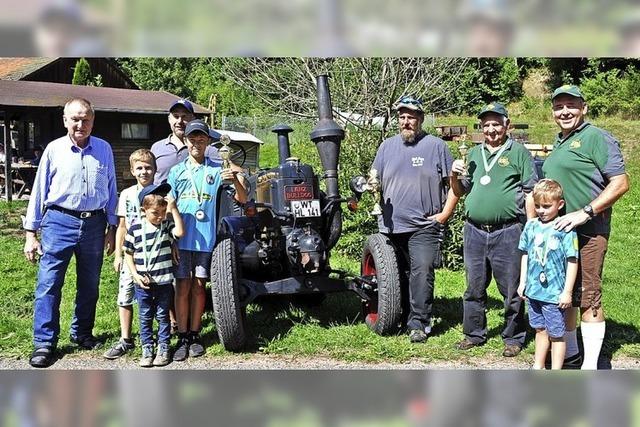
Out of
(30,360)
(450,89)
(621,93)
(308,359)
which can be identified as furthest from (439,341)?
(621,93)

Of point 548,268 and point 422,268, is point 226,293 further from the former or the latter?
point 548,268

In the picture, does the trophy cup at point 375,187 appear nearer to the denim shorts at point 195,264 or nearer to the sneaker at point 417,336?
the sneaker at point 417,336

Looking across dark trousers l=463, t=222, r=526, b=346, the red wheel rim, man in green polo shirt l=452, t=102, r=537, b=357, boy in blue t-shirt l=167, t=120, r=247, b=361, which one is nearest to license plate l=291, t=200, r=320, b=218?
boy in blue t-shirt l=167, t=120, r=247, b=361

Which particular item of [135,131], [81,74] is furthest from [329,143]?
[81,74]

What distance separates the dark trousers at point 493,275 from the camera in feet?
15.0

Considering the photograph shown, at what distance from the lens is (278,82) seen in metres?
9.96

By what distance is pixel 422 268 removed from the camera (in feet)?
15.9

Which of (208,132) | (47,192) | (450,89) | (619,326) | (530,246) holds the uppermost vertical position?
(450,89)

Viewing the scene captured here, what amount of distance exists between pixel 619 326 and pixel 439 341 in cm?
153

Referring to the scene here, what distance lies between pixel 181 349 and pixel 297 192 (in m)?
1.35

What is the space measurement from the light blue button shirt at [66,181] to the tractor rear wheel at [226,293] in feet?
3.02

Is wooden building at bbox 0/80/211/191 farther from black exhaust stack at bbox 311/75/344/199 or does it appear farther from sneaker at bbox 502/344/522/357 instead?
sneaker at bbox 502/344/522/357

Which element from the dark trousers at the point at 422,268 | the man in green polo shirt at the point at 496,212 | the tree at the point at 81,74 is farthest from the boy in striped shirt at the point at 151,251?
the tree at the point at 81,74

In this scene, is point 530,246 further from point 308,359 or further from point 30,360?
point 30,360
